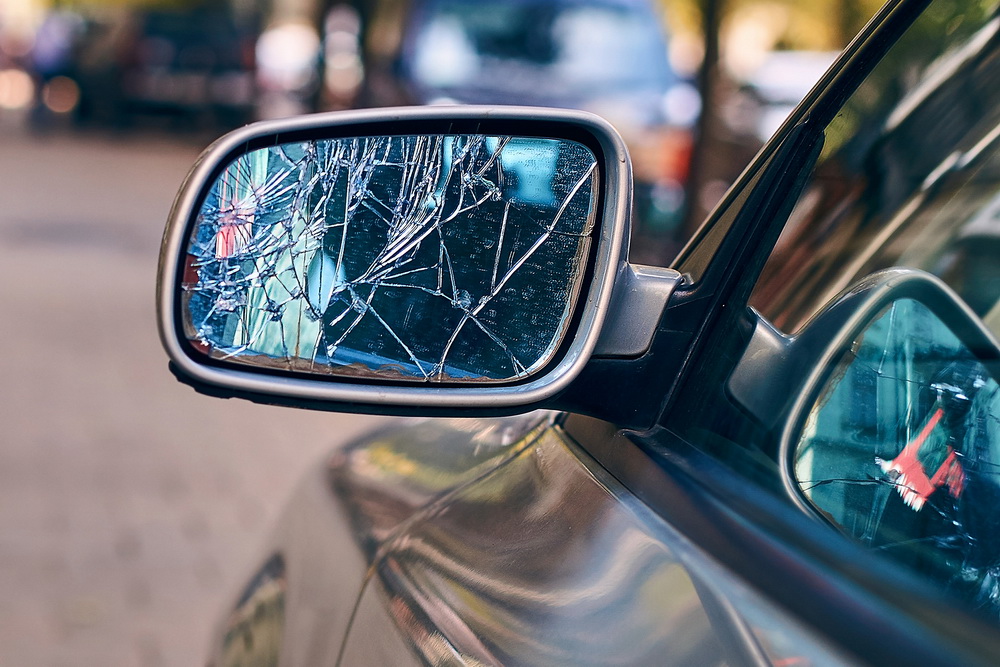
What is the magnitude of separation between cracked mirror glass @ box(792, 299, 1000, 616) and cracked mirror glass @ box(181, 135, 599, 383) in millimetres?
314

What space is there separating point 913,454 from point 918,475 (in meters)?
0.02

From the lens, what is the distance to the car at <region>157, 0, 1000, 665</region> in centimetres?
114

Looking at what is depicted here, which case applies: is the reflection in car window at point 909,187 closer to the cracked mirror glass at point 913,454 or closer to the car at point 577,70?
the cracked mirror glass at point 913,454

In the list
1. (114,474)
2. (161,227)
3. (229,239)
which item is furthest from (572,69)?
(229,239)

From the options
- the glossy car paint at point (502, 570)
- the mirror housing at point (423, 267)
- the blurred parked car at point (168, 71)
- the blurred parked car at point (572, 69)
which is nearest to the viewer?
the glossy car paint at point (502, 570)

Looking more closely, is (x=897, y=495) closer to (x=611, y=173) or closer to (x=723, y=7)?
(x=611, y=173)

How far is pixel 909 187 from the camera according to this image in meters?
1.50

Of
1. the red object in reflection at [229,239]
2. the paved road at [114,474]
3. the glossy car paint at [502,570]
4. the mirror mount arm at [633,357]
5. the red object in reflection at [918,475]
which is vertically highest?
the red object in reflection at [229,239]

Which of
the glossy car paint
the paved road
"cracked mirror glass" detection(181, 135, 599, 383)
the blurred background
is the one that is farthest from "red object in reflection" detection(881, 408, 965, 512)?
the paved road

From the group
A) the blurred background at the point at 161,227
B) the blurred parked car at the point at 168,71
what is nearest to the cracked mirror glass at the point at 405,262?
the blurred background at the point at 161,227

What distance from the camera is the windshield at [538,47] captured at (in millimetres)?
8875

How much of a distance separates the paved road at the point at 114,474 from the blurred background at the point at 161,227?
12mm

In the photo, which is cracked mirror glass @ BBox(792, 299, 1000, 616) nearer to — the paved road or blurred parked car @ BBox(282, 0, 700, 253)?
the paved road

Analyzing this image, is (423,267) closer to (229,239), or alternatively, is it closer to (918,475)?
(229,239)
